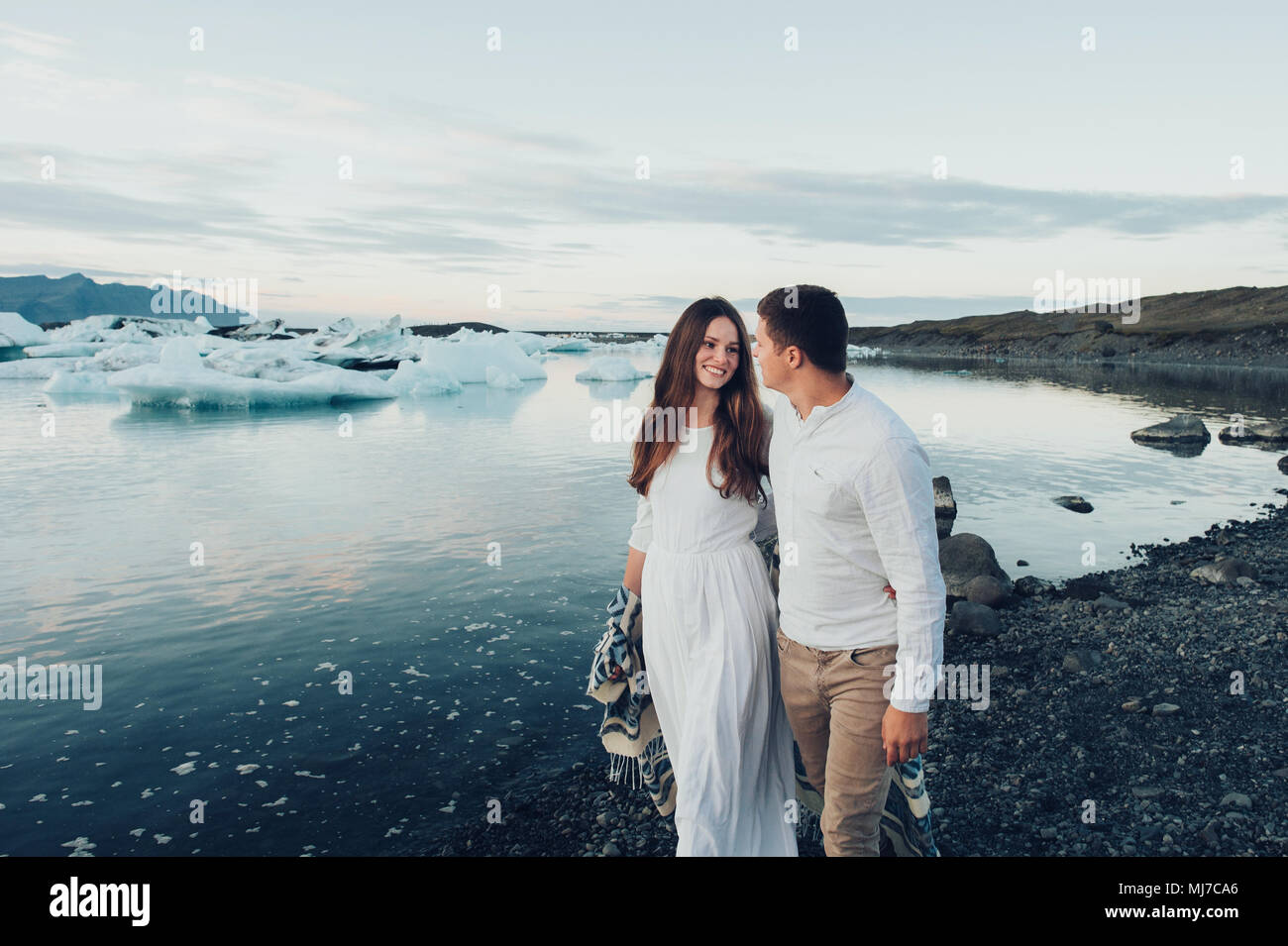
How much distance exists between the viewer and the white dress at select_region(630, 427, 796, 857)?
3768 millimetres

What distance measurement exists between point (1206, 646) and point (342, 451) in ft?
71.4

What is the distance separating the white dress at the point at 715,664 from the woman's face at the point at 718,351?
0.91 ft

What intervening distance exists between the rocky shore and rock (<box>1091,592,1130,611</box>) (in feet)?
0.13

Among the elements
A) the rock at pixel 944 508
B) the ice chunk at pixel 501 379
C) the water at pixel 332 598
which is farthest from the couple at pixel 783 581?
the ice chunk at pixel 501 379

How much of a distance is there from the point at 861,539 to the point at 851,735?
79 cm

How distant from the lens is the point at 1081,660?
789 centimetres

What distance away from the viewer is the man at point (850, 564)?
3.04 metres

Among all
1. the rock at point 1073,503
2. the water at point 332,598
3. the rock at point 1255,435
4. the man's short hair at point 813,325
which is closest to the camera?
the man's short hair at point 813,325

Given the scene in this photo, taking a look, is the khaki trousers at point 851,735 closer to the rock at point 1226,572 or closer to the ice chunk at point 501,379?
the rock at point 1226,572

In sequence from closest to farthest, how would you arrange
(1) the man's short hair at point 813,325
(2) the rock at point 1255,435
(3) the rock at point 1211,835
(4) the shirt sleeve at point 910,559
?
1. (4) the shirt sleeve at point 910,559
2. (1) the man's short hair at point 813,325
3. (3) the rock at point 1211,835
4. (2) the rock at point 1255,435

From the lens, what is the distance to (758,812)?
3.99m

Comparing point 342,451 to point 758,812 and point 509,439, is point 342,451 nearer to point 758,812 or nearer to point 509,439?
point 509,439

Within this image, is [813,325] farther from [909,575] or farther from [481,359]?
[481,359]

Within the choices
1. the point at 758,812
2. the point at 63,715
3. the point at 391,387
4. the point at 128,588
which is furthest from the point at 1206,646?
the point at 391,387
